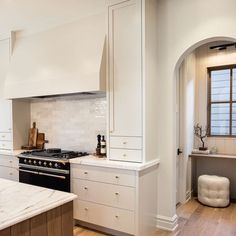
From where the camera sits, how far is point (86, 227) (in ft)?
10.3

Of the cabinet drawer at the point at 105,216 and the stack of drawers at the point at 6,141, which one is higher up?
the stack of drawers at the point at 6,141

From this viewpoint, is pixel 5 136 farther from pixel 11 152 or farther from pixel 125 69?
pixel 125 69

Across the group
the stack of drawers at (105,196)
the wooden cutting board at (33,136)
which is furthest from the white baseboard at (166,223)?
the wooden cutting board at (33,136)

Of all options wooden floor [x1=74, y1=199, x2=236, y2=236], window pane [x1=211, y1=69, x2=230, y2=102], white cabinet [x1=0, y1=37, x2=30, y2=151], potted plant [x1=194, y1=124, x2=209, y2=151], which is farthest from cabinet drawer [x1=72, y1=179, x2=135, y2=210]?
window pane [x1=211, y1=69, x2=230, y2=102]

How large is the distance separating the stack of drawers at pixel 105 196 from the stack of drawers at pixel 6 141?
166 cm

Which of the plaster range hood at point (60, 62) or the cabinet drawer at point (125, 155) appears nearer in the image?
the cabinet drawer at point (125, 155)

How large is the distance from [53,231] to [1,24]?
11.2 ft

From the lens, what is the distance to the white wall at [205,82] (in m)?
4.33

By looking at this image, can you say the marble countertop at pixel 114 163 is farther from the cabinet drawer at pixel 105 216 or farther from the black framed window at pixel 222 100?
the black framed window at pixel 222 100

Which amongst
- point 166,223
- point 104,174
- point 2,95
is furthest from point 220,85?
point 2,95

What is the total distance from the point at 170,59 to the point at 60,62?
1.59m

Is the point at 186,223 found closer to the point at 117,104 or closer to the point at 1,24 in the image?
the point at 117,104

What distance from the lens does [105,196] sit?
287cm

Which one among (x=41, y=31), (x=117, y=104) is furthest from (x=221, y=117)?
(x=41, y=31)
